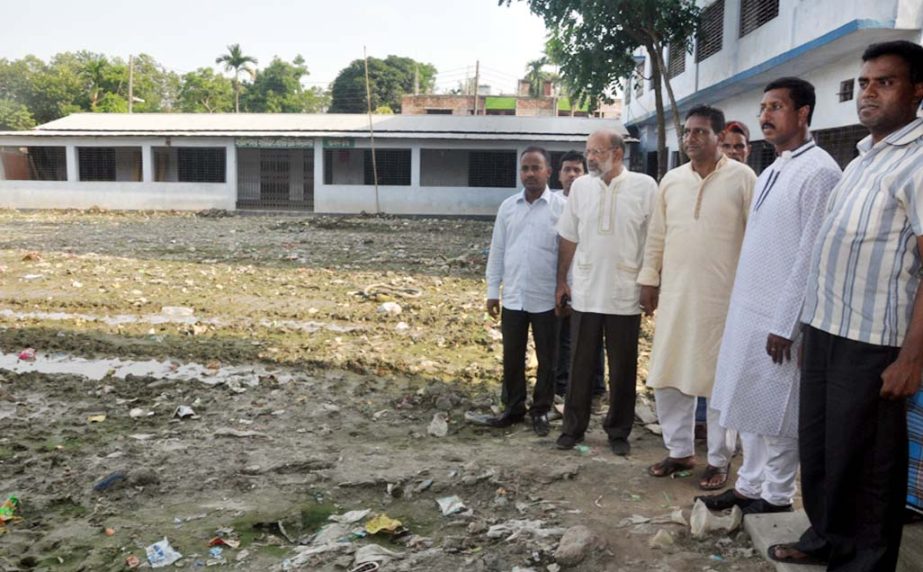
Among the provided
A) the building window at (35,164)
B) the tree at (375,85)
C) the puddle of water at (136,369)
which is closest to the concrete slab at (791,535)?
the puddle of water at (136,369)

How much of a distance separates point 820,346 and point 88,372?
5581mm

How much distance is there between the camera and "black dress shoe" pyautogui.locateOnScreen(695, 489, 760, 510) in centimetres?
337

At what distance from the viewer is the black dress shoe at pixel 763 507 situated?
10.5 feet

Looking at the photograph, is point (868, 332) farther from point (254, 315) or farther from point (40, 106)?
point (40, 106)

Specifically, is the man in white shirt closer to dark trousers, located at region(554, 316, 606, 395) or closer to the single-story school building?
dark trousers, located at region(554, 316, 606, 395)

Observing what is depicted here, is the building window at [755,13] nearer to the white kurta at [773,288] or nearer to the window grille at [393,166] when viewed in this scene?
the white kurta at [773,288]

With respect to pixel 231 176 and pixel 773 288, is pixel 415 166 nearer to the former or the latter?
pixel 231 176

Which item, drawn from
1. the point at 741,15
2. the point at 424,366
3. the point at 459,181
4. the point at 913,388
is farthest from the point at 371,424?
the point at 459,181

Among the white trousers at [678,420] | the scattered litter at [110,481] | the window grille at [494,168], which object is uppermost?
the window grille at [494,168]

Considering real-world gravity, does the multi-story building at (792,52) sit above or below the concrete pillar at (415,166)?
above

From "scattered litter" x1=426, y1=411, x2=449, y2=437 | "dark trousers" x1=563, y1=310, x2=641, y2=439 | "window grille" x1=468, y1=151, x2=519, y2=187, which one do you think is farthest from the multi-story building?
"window grille" x1=468, y1=151, x2=519, y2=187

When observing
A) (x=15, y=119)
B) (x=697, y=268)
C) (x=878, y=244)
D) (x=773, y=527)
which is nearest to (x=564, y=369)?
(x=697, y=268)

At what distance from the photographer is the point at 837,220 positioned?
250 cm

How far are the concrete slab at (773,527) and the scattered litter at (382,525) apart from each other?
147 cm
